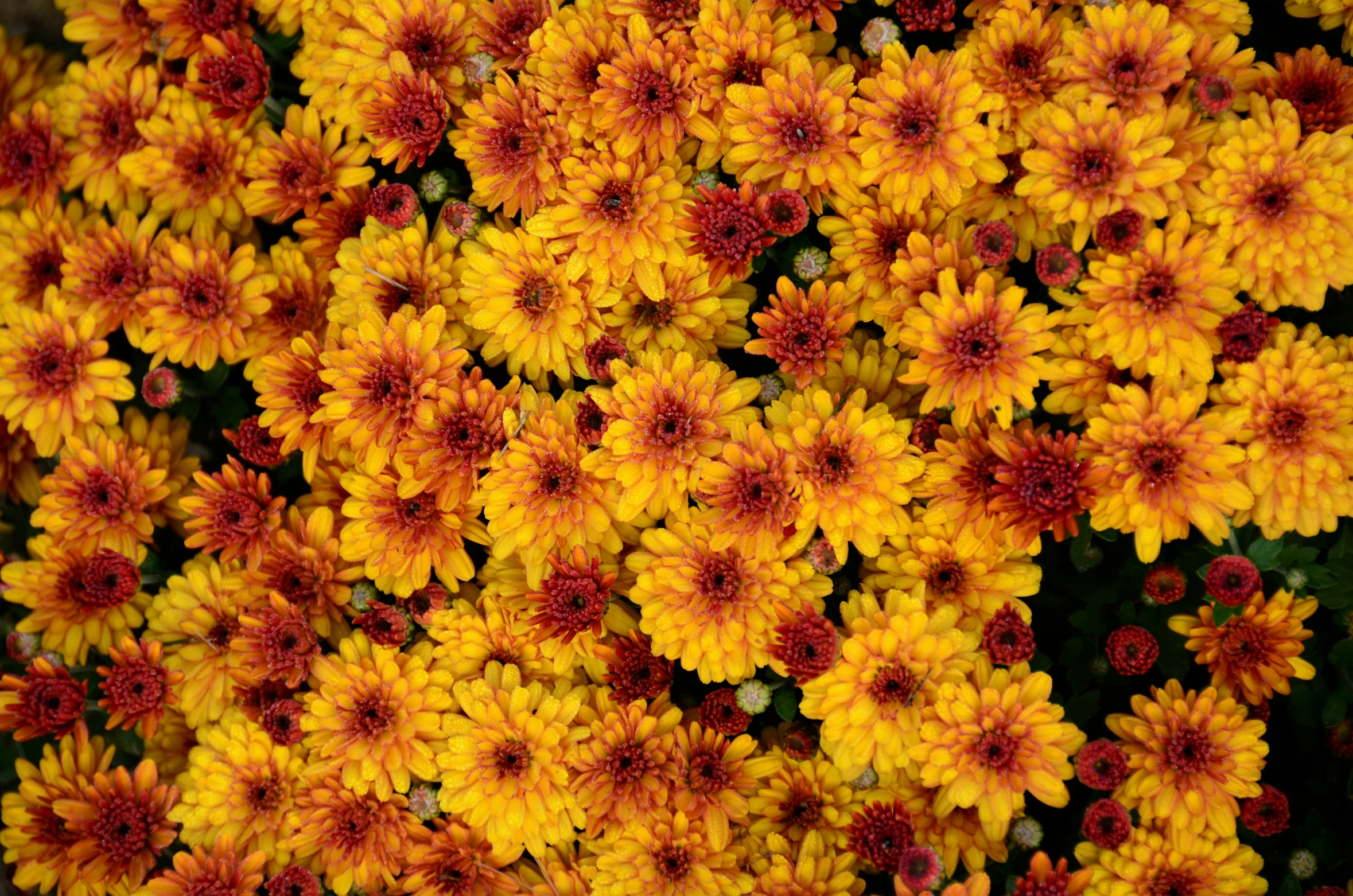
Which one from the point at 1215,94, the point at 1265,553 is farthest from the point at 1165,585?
the point at 1215,94

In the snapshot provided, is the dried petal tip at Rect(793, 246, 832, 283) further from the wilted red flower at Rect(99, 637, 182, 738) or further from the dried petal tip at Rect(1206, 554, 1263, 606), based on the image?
the wilted red flower at Rect(99, 637, 182, 738)

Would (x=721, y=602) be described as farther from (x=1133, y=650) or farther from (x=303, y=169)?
(x=303, y=169)

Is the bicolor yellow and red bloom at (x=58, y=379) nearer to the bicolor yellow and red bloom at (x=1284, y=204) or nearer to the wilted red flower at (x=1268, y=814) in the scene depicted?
the bicolor yellow and red bloom at (x=1284, y=204)

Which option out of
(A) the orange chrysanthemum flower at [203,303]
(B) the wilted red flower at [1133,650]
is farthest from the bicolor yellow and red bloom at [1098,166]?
(A) the orange chrysanthemum flower at [203,303]

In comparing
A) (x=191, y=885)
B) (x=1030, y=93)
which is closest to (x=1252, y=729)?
(x=1030, y=93)

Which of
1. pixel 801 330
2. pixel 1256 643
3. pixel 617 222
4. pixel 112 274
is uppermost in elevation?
pixel 617 222

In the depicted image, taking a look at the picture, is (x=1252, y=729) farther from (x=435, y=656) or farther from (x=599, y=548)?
(x=435, y=656)

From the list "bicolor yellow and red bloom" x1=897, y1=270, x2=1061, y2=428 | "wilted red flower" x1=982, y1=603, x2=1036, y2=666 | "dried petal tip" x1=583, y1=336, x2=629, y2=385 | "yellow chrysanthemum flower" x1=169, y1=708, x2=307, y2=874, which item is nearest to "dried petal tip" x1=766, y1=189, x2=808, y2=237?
"bicolor yellow and red bloom" x1=897, y1=270, x2=1061, y2=428
